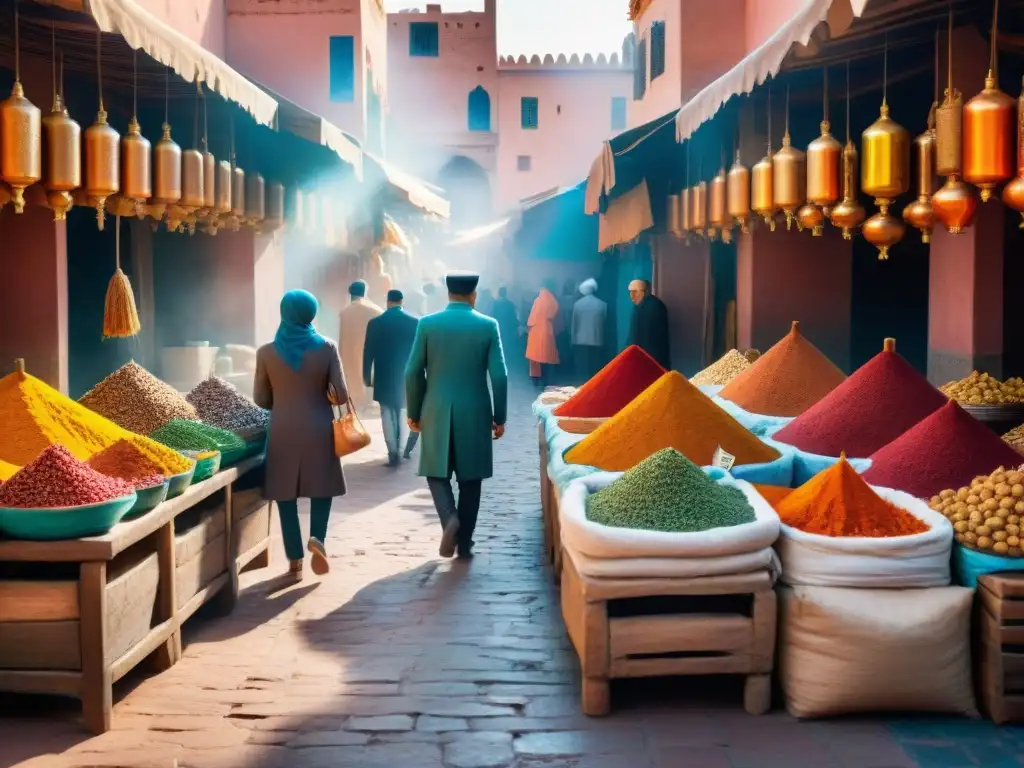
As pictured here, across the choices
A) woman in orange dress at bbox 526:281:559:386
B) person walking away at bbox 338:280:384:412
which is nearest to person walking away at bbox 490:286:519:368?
woman in orange dress at bbox 526:281:559:386

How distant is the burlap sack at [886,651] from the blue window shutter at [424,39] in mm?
31044

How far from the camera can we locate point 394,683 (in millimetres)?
3729

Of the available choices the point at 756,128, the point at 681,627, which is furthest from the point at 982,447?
the point at 756,128

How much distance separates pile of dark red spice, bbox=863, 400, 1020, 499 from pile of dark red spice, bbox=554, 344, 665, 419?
1.62 metres

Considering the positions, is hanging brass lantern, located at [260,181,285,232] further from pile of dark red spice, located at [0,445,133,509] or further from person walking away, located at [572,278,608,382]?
person walking away, located at [572,278,608,382]

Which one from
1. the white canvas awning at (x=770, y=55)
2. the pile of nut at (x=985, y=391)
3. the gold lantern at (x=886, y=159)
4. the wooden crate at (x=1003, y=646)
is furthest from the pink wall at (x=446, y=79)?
the wooden crate at (x=1003, y=646)

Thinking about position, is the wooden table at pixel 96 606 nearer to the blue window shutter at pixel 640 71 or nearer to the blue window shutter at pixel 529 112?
the blue window shutter at pixel 640 71

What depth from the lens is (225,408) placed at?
530cm

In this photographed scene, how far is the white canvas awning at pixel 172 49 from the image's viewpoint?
4211mm

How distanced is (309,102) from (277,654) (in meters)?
12.6

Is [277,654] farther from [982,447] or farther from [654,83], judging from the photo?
[654,83]

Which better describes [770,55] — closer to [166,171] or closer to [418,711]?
[166,171]

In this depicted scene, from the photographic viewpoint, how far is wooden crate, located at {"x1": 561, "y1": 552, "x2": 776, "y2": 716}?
11.0 feet

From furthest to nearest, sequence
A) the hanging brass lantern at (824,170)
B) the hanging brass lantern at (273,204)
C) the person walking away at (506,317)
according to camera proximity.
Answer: the person walking away at (506,317) → the hanging brass lantern at (273,204) → the hanging brass lantern at (824,170)
